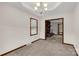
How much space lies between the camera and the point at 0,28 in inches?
112

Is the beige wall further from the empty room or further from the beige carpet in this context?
the beige carpet

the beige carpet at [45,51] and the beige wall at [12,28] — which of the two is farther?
the beige carpet at [45,51]

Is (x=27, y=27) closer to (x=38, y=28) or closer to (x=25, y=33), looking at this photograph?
(x=25, y=33)

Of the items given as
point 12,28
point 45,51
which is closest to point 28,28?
point 12,28

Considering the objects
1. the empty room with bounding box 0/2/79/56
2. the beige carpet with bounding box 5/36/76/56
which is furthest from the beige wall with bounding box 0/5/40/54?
the beige carpet with bounding box 5/36/76/56

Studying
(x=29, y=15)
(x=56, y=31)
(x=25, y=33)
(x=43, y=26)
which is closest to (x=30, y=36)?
(x=25, y=33)

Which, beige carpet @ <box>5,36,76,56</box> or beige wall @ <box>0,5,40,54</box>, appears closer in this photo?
beige wall @ <box>0,5,40,54</box>

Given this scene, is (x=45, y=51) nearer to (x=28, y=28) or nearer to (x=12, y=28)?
(x=12, y=28)

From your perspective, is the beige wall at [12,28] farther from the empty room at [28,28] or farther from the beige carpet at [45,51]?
the beige carpet at [45,51]

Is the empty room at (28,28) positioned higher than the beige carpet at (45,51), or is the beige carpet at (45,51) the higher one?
the empty room at (28,28)

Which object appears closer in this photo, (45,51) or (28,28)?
(45,51)

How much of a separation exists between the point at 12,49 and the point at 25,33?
4.21 feet

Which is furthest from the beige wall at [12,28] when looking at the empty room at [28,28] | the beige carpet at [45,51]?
the beige carpet at [45,51]

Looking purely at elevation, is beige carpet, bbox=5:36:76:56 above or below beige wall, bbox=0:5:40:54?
below
